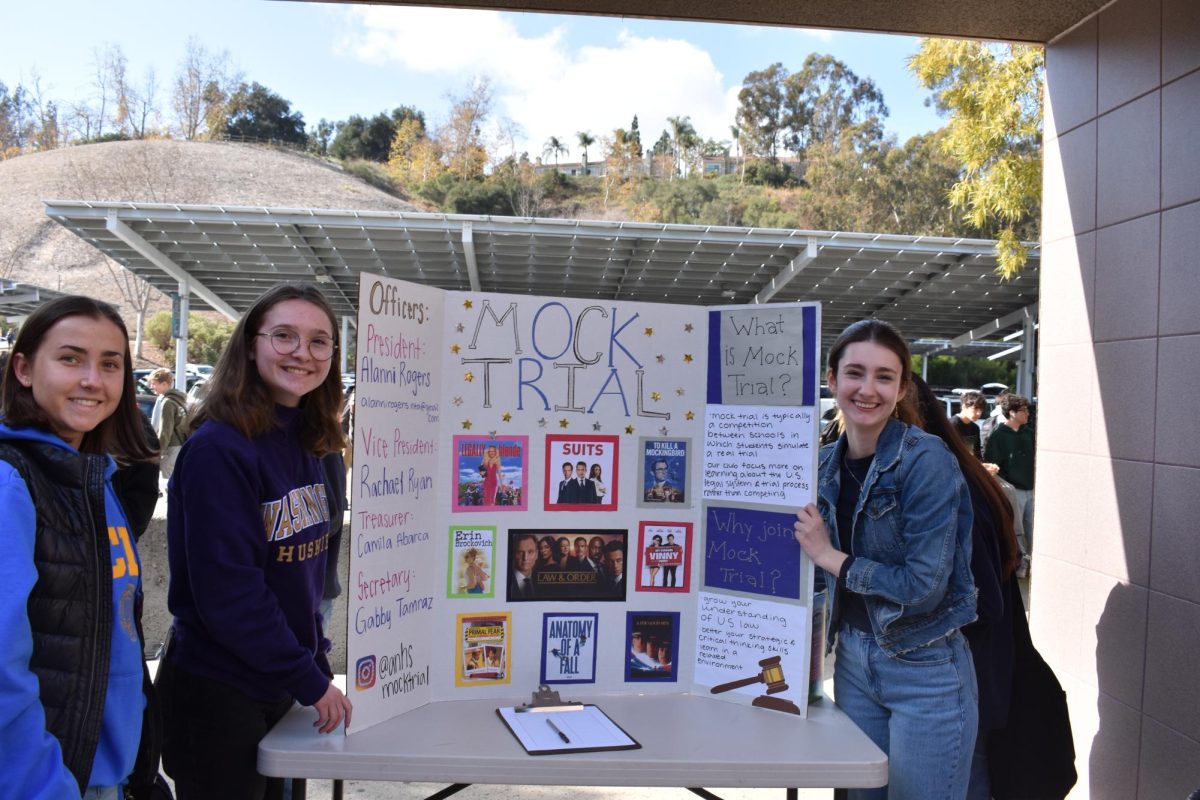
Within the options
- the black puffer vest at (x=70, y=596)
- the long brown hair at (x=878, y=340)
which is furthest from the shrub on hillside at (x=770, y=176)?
the black puffer vest at (x=70, y=596)

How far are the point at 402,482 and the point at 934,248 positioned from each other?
15.0 m

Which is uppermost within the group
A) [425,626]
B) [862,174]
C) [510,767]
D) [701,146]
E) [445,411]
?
[701,146]

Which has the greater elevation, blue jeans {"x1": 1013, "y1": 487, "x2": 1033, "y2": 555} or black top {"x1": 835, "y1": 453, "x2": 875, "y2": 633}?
black top {"x1": 835, "y1": 453, "x2": 875, "y2": 633}

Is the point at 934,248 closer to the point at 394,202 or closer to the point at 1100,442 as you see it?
the point at 1100,442

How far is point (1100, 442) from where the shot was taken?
323 cm

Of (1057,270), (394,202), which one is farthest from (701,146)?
(1057,270)

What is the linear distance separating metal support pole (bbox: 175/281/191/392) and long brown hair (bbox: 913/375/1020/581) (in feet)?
52.9

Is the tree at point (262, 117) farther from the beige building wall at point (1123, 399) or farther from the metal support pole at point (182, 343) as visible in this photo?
the beige building wall at point (1123, 399)

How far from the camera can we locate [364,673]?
6.42 ft

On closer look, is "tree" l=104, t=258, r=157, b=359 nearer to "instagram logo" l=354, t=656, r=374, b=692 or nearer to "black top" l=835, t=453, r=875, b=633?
"instagram logo" l=354, t=656, r=374, b=692

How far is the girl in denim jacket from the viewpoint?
6.89 feet

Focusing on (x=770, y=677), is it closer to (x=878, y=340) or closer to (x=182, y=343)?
(x=878, y=340)

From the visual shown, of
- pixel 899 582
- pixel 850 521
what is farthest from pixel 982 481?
pixel 899 582

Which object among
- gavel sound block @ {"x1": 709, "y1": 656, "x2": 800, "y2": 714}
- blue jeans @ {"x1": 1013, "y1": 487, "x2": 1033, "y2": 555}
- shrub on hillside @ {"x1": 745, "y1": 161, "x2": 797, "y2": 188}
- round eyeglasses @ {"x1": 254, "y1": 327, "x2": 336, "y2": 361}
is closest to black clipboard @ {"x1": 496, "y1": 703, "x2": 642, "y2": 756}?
gavel sound block @ {"x1": 709, "y1": 656, "x2": 800, "y2": 714}
